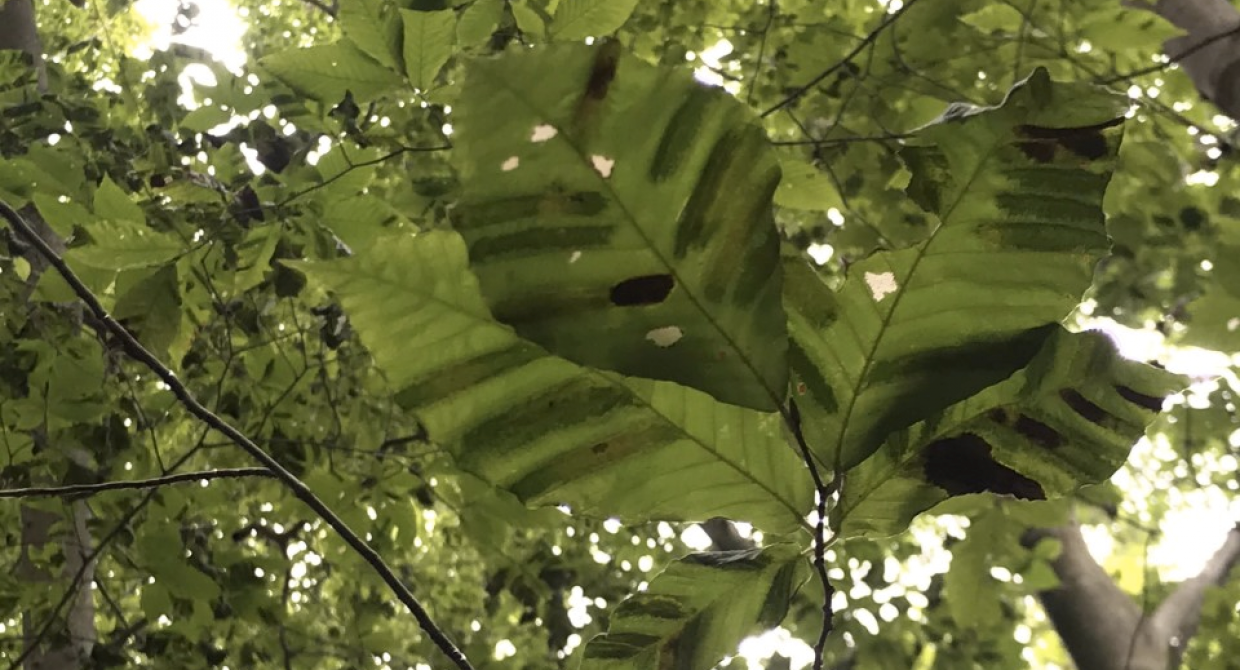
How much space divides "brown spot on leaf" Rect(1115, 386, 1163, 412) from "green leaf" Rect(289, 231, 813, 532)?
11 cm

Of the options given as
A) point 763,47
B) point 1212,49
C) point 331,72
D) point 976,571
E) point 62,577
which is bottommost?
point 976,571

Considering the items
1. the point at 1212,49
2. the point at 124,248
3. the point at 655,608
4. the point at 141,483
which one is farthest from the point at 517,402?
the point at 1212,49

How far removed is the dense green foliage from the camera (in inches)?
9.2

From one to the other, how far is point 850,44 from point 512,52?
137 centimetres

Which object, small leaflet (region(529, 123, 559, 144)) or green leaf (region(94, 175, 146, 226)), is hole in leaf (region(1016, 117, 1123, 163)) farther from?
green leaf (region(94, 175, 146, 226))

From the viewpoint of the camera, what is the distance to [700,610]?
1.09 feet

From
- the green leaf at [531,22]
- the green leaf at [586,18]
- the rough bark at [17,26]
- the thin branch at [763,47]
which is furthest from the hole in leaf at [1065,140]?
the rough bark at [17,26]

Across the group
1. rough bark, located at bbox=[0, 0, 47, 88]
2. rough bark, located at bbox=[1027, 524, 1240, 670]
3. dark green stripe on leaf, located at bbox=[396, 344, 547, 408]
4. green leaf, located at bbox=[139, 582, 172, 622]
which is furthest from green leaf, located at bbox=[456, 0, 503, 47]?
rough bark, located at bbox=[1027, 524, 1240, 670]

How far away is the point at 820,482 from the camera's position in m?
0.27

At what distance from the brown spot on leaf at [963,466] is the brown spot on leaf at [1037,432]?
0.05ft

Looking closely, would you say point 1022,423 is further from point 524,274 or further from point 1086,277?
point 524,274

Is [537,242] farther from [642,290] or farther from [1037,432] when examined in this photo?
[1037,432]

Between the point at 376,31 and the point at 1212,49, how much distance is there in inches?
49.3

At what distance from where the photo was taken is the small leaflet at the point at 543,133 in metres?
0.22
